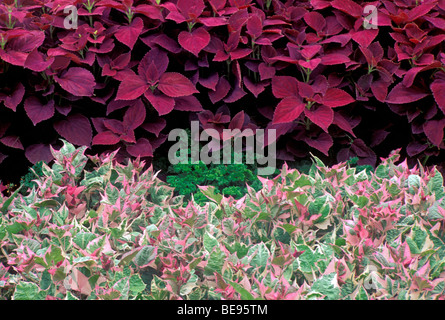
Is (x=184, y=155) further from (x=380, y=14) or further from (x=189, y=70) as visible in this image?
(x=380, y=14)

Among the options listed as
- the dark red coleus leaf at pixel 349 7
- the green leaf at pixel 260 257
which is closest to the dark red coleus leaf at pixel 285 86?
the dark red coleus leaf at pixel 349 7

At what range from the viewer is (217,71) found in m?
3.43

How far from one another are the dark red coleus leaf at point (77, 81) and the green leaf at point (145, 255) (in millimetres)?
1704

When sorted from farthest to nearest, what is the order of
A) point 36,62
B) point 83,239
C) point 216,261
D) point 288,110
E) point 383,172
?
point 288,110, point 36,62, point 383,172, point 83,239, point 216,261

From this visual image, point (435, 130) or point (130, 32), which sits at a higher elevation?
point (130, 32)

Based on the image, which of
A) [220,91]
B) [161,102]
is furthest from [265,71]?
[161,102]

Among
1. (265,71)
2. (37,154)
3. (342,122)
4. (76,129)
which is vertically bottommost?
(37,154)

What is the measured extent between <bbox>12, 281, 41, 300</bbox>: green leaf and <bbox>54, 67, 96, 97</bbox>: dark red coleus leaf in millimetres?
1763

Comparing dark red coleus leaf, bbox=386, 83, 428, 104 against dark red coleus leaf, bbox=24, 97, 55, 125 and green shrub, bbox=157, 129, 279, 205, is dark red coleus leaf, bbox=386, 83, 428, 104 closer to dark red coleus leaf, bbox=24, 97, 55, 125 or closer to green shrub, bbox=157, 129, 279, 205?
green shrub, bbox=157, 129, 279, 205

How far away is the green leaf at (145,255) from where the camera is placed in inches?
60.9

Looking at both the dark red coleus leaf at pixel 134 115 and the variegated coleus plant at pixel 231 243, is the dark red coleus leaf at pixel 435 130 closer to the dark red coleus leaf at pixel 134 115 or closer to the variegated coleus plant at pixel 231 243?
the variegated coleus plant at pixel 231 243

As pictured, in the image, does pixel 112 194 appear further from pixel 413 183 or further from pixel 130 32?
pixel 130 32

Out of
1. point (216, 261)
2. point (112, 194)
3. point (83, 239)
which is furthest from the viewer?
point (112, 194)

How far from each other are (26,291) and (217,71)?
88.6 inches
